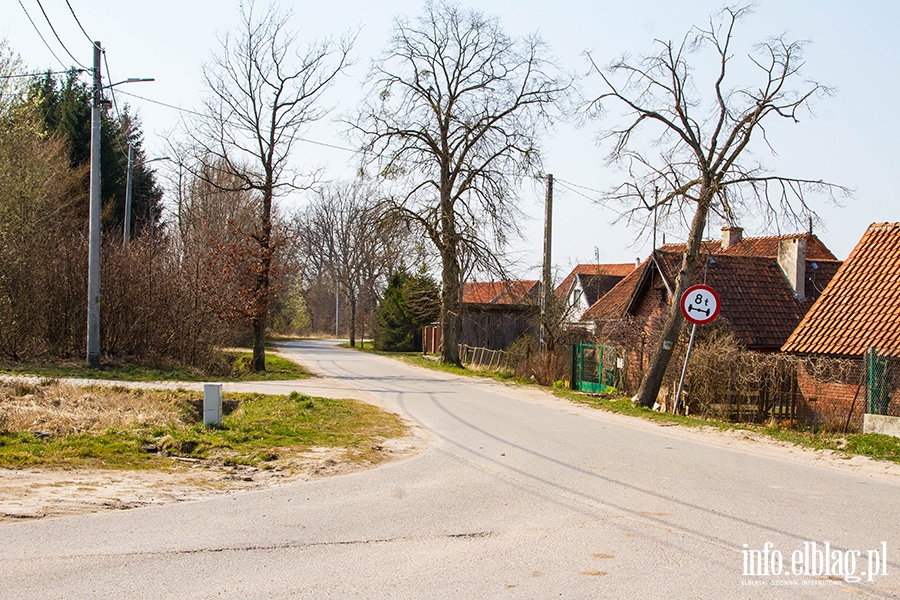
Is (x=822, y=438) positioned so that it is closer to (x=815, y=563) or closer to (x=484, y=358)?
(x=815, y=563)

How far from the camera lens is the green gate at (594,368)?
24312 millimetres

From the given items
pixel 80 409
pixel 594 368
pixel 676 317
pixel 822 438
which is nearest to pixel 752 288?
pixel 594 368

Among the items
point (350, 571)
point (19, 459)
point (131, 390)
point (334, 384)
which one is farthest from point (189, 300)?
point (350, 571)

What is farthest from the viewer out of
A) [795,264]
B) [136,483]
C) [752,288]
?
[795,264]

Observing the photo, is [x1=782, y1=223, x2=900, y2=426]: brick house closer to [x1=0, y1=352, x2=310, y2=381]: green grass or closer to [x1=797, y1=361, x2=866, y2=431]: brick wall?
[x1=797, y1=361, x2=866, y2=431]: brick wall

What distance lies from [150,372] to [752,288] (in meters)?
20.0

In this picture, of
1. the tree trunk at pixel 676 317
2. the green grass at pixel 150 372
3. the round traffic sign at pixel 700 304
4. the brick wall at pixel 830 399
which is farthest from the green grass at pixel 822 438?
the green grass at pixel 150 372

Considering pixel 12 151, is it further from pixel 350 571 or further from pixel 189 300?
pixel 350 571

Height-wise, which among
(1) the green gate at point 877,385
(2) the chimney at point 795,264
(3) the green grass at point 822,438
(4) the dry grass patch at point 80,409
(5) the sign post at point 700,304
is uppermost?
(2) the chimney at point 795,264

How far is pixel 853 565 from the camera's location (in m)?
6.14

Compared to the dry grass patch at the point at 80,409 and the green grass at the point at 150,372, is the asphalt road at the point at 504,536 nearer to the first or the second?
the dry grass patch at the point at 80,409

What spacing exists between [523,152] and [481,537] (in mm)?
28643

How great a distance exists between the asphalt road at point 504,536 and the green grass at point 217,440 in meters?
1.95

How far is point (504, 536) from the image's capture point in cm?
693
